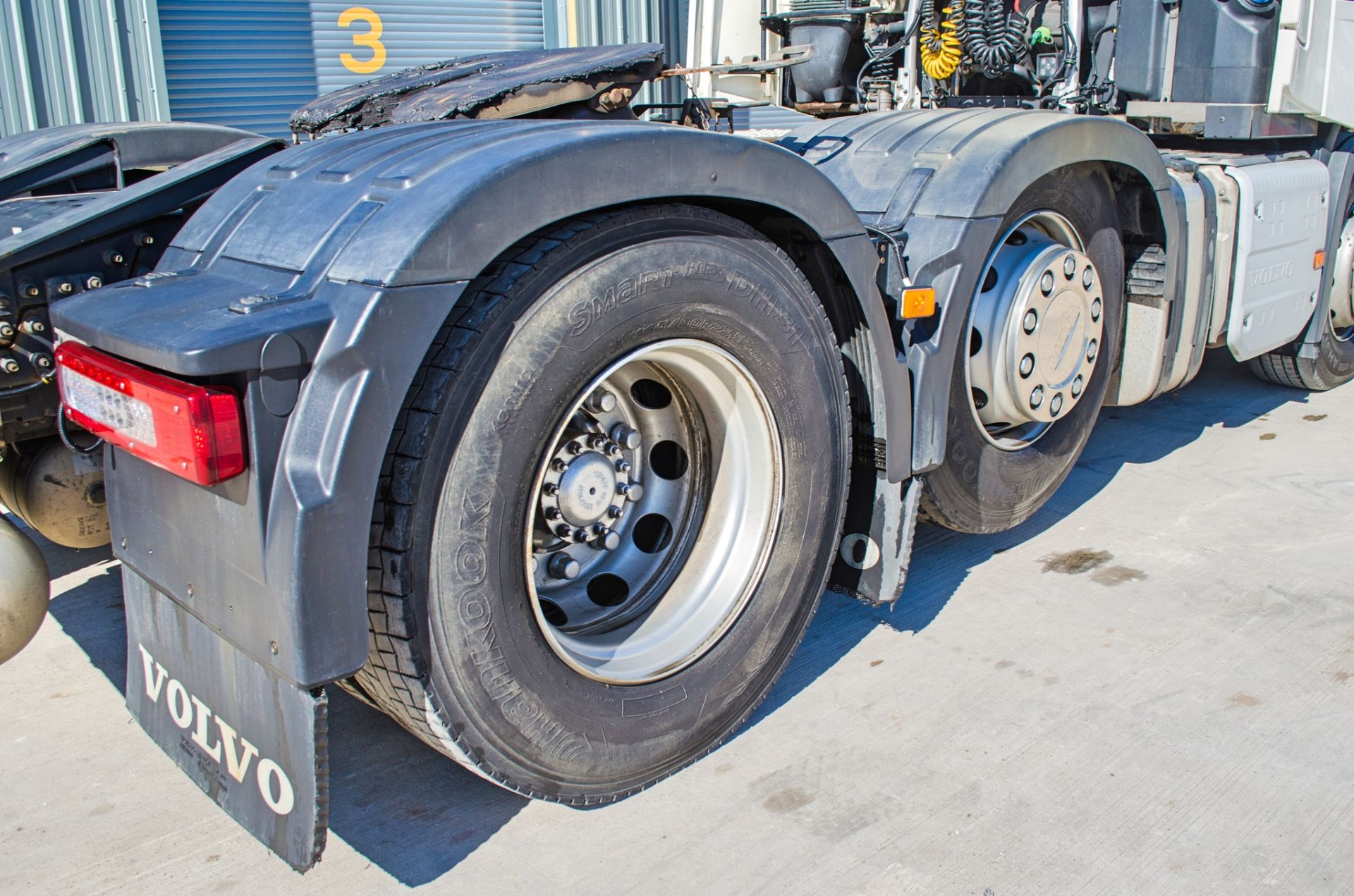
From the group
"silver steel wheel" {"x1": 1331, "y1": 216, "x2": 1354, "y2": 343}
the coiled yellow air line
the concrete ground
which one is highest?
the coiled yellow air line

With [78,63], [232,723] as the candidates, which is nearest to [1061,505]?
[232,723]

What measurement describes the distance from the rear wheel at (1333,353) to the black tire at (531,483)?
3.53 metres

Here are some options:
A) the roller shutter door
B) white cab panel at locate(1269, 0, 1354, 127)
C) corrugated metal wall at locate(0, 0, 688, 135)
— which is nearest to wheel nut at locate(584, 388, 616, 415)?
white cab panel at locate(1269, 0, 1354, 127)

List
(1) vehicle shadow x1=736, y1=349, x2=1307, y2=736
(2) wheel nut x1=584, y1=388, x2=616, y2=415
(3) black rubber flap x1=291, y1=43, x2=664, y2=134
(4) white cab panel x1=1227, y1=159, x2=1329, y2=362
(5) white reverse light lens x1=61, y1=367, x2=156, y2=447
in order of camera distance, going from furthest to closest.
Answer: (4) white cab panel x1=1227, y1=159, x2=1329, y2=362, (1) vehicle shadow x1=736, y1=349, x2=1307, y2=736, (3) black rubber flap x1=291, y1=43, x2=664, y2=134, (2) wheel nut x1=584, y1=388, x2=616, y2=415, (5) white reverse light lens x1=61, y1=367, x2=156, y2=447

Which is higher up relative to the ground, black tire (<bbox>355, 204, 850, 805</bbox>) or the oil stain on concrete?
black tire (<bbox>355, 204, 850, 805</bbox>)

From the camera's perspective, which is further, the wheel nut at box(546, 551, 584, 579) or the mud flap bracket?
the mud flap bracket

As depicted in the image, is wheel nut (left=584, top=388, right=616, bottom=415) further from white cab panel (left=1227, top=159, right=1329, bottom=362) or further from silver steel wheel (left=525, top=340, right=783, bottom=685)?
white cab panel (left=1227, top=159, right=1329, bottom=362)

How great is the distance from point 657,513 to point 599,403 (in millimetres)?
337

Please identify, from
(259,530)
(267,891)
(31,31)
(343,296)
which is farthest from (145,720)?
(31,31)

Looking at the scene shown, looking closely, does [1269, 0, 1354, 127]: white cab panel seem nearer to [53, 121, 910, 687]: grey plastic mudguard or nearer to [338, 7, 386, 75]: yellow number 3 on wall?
[53, 121, 910, 687]: grey plastic mudguard

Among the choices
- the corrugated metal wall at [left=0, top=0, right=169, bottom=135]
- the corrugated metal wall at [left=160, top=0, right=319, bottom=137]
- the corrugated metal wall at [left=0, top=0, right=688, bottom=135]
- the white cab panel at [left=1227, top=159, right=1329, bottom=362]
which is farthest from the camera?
the corrugated metal wall at [left=160, top=0, right=319, bottom=137]

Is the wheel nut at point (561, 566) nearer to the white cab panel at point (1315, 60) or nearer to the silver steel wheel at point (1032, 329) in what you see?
the silver steel wheel at point (1032, 329)

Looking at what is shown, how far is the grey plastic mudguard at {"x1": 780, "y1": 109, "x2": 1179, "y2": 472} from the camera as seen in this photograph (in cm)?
275

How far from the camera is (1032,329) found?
3.11 meters
